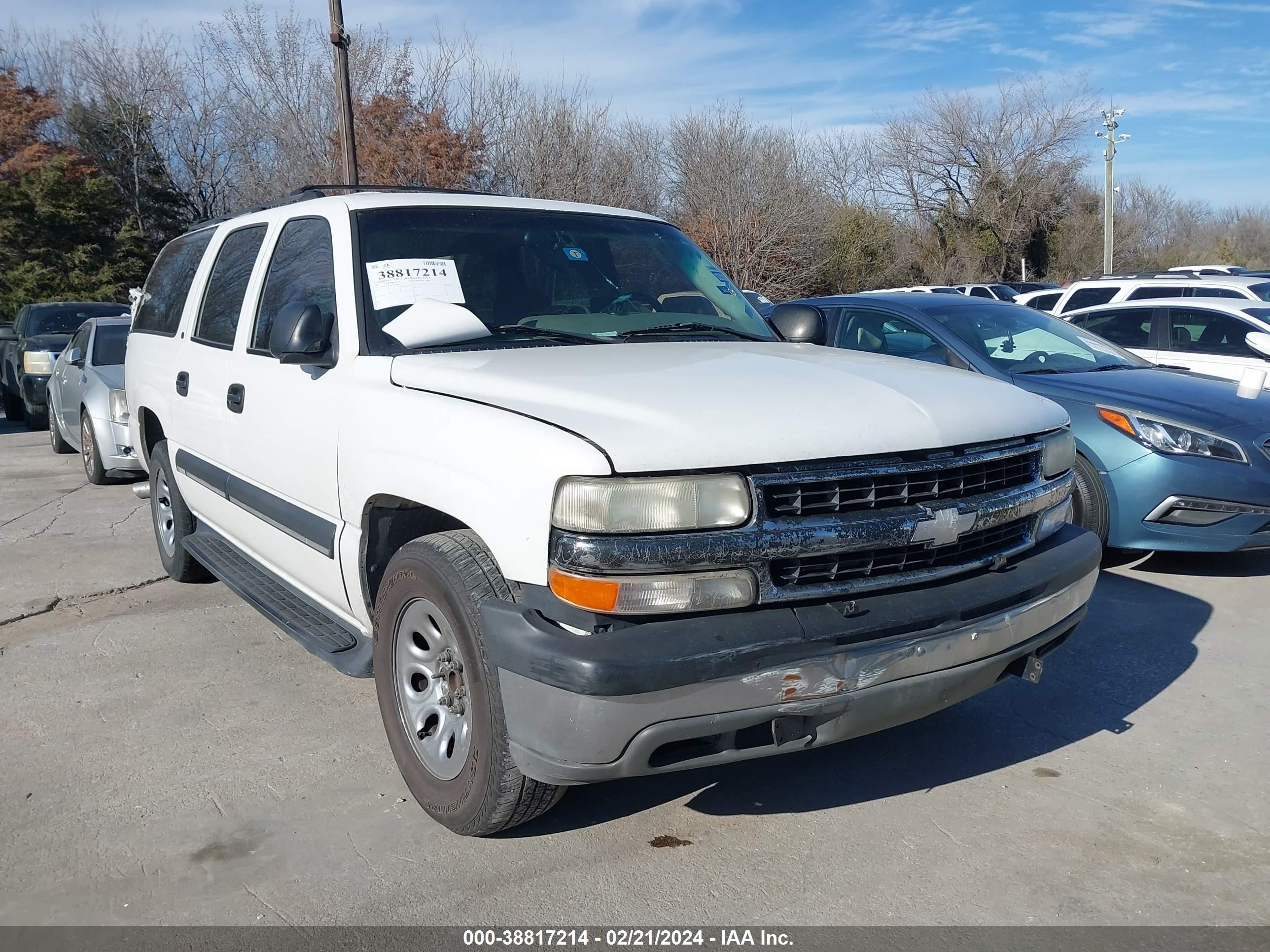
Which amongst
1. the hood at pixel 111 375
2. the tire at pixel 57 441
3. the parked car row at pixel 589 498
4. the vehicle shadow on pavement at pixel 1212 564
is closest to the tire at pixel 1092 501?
the vehicle shadow on pavement at pixel 1212 564

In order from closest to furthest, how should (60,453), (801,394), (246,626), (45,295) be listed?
(801,394) → (246,626) → (60,453) → (45,295)

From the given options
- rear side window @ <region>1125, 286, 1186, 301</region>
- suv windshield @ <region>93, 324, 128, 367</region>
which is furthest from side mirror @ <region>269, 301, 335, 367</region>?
rear side window @ <region>1125, 286, 1186, 301</region>

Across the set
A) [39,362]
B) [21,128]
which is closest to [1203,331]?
[39,362]

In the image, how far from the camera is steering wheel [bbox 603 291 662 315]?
158 inches

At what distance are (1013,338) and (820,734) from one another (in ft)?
15.9

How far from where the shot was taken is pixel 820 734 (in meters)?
2.72

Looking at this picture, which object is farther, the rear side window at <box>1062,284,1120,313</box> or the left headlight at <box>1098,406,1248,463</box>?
the rear side window at <box>1062,284,1120,313</box>

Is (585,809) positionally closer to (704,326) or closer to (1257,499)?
(704,326)

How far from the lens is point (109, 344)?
397 inches

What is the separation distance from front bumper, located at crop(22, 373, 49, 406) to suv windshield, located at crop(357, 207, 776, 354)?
12389mm

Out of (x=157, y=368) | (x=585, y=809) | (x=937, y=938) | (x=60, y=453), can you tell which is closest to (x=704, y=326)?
(x=585, y=809)

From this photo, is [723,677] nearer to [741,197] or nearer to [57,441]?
[57,441]

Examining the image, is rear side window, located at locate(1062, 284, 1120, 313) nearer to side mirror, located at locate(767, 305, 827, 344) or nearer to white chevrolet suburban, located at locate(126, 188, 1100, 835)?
side mirror, located at locate(767, 305, 827, 344)

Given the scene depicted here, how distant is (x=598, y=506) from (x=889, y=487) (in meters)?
0.83
